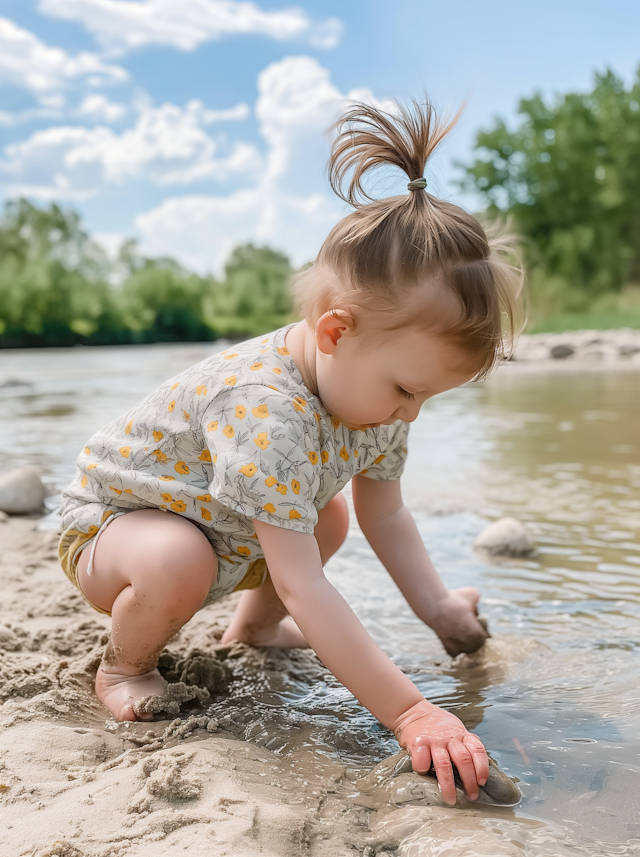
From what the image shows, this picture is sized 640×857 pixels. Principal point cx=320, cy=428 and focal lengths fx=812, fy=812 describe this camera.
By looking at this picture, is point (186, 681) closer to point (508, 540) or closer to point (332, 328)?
point (332, 328)

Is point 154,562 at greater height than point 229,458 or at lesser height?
lesser

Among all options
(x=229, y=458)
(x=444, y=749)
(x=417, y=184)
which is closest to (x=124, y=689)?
(x=229, y=458)

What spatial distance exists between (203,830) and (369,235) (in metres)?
0.97

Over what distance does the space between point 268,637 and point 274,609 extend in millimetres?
88

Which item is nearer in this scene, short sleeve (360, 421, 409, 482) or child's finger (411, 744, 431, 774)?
child's finger (411, 744, 431, 774)

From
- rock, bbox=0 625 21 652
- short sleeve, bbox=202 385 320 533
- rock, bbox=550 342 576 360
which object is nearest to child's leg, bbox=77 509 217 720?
short sleeve, bbox=202 385 320 533

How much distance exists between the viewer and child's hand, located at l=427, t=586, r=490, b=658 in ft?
5.89

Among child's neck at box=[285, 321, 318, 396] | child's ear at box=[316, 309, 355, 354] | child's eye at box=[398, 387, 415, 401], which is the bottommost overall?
child's eye at box=[398, 387, 415, 401]

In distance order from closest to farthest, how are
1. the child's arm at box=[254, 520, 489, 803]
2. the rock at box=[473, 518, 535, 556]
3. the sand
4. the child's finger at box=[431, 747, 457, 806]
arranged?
the sand → the child's finger at box=[431, 747, 457, 806] → the child's arm at box=[254, 520, 489, 803] → the rock at box=[473, 518, 535, 556]

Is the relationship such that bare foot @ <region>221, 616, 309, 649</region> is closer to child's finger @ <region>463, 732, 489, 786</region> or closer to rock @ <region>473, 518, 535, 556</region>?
child's finger @ <region>463, 732, 489, 786</region>

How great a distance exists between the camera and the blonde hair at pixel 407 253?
1392mm

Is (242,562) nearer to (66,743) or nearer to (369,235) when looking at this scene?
(66,743)

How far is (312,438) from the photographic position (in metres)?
1.48

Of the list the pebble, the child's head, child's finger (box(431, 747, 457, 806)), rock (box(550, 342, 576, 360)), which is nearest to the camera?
child's finger (box(431, 747, 457, 806))
